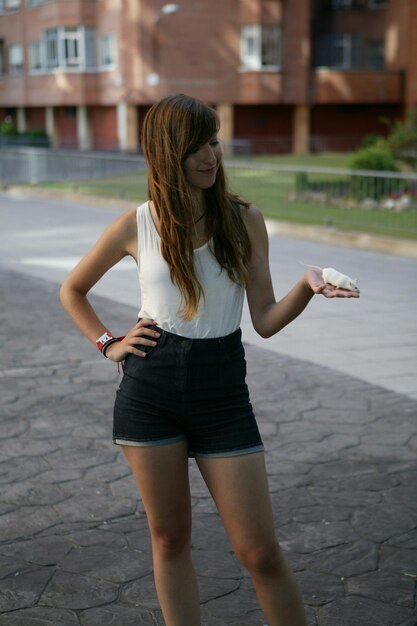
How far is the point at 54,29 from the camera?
49.4m

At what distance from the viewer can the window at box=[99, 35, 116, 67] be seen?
47406 millimetres

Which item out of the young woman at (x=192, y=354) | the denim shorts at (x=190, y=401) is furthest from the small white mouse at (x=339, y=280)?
the denim shorts at (x=190, y=401)

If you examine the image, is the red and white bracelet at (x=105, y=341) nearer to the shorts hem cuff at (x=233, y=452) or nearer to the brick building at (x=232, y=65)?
the shorts hem cuff at (x=233, y=452)

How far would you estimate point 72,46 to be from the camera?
1924 inches

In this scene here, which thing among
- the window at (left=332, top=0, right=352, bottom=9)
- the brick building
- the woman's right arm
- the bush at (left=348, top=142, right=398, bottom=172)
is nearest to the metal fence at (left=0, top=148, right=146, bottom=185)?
the bush at (left=348, top=142, right=398, bottom=172)

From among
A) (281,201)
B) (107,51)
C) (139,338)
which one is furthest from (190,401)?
(107,51)

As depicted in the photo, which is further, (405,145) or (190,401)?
(405,145)

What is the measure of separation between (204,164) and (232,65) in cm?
4630

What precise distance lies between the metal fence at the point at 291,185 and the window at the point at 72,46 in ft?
75.9

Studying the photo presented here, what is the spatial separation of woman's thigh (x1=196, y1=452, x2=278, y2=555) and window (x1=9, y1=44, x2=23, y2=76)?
53.5 meters

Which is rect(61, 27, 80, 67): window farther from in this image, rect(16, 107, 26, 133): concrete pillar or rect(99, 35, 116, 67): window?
rect(16, 107, 26, 133): concrete pillar

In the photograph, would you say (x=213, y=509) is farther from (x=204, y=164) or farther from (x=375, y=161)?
(x=375, y=161)

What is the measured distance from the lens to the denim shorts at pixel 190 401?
2943mm

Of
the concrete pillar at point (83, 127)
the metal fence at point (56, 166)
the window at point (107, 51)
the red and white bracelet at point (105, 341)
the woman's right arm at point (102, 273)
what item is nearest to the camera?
the woman's right arm at point (102, 273)
